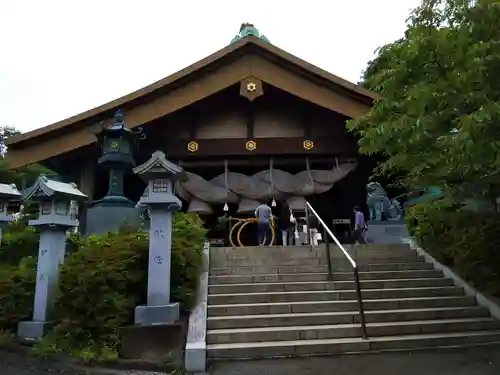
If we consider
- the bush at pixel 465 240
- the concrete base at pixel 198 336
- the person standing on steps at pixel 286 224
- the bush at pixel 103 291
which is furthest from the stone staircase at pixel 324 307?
the person standing on steps at pixel 286 224

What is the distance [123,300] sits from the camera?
5562mm

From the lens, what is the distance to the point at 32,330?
5.75m

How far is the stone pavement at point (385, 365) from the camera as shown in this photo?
4750 mm

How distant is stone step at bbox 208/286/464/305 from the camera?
21.7 ft

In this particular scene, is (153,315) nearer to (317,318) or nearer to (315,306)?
(317,318)

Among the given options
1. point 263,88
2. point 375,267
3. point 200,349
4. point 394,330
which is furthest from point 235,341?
point 263,88

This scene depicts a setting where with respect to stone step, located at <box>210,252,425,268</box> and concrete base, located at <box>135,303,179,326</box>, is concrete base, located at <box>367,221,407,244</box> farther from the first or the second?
concrete base, located at <box>135,303,179,326</box>

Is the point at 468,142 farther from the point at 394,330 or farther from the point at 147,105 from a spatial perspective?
the point at 147,105

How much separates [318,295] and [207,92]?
22.0 ft

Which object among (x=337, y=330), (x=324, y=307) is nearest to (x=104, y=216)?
(x=324, y=307)

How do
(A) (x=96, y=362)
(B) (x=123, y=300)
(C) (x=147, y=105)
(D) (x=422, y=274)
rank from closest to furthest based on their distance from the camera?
(A) (x=96, y=362) < (B) (x=123, y=300) < (D) (x=422, y=274) < (C) (x=147, y=105)

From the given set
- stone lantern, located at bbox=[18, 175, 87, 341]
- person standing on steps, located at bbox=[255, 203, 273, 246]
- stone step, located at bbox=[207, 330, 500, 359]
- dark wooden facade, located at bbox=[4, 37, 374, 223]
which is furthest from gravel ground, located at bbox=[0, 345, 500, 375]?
dark wooden facade, located at bbox=[4, 37, 374, 223]

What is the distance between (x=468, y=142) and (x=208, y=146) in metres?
8.61

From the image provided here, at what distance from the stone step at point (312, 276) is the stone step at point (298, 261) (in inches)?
20.0
